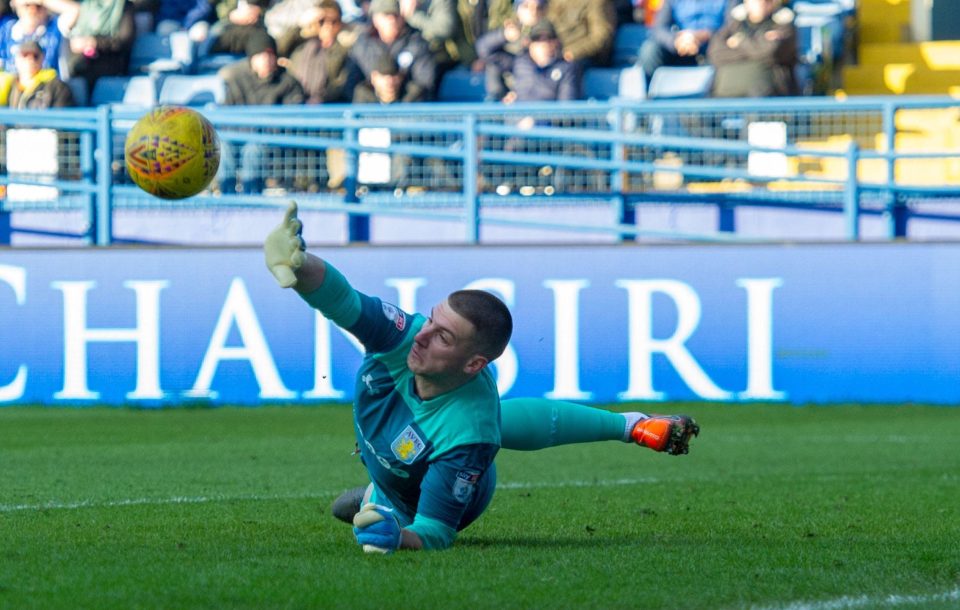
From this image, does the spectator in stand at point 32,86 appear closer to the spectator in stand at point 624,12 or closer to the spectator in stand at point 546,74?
the spectator in stand at point 546,74

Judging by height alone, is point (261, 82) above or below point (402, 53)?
below

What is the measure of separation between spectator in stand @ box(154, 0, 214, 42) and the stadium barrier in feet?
13.4

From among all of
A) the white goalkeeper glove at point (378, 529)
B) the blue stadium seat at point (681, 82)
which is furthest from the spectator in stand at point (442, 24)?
the white goalkeeper glove at point (378, 529)

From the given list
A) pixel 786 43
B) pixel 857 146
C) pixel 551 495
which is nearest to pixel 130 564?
pixel 551 495

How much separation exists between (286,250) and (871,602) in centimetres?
201

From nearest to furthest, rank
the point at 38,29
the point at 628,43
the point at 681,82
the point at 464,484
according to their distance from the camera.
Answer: the point at 464,484 → the point at 681,82 → the point at 628,43 → the point at 38,29

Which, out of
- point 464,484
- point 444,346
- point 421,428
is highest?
point 444,346

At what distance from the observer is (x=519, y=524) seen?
274 inches

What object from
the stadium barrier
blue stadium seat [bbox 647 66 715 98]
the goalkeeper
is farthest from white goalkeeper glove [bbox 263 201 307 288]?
blue stadium seat [bbox 647 66 715 98]

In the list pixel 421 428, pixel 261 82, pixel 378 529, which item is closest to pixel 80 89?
pixel 261 82

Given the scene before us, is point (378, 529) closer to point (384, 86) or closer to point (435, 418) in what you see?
point (435, 418)

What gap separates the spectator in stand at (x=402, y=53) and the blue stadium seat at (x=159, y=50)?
2.51 metres

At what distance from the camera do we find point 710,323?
13.9 m

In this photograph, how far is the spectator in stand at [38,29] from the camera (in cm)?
1827
